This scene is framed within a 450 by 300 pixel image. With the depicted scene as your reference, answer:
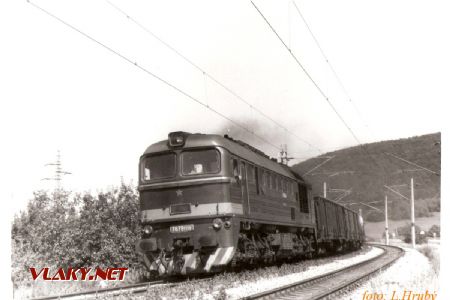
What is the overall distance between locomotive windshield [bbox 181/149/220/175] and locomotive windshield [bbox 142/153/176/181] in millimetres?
378

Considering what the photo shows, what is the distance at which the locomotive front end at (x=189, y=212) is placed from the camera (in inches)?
565

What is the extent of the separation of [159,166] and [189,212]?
5.83ft

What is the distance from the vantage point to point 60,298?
10.9m

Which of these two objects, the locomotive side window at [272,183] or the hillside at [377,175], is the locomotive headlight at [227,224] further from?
the hillside at [377,175]

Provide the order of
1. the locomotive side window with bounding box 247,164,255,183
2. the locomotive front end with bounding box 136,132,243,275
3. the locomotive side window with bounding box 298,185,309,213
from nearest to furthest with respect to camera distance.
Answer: the locomotive front end with bounding box 136,132,243,275, the locomotive side window with bounding box 247,164,255,183, the locomotive side window with bounding box 298,185,309,213

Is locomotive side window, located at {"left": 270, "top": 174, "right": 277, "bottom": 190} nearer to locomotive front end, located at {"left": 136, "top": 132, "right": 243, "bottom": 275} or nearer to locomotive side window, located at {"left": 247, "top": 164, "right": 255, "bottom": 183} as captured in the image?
locomotive side window, located at {"left": 247, "top": 164, "right": 255, "bottom": 183}

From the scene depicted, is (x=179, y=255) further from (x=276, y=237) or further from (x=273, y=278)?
(x=276, y=237)

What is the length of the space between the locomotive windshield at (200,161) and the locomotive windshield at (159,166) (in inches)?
14.9

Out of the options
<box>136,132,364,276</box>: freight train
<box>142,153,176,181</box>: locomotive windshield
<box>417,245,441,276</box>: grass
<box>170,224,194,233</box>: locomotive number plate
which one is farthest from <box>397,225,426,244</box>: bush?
<box>170,224,194,233</box>: locomotive number plate

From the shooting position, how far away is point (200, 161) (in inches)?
595

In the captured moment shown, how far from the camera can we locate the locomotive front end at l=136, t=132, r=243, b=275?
14359 mm

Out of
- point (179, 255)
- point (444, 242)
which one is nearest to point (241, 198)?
point (179, 255)

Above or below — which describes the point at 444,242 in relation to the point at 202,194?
below

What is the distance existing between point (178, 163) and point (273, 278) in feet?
14.8
